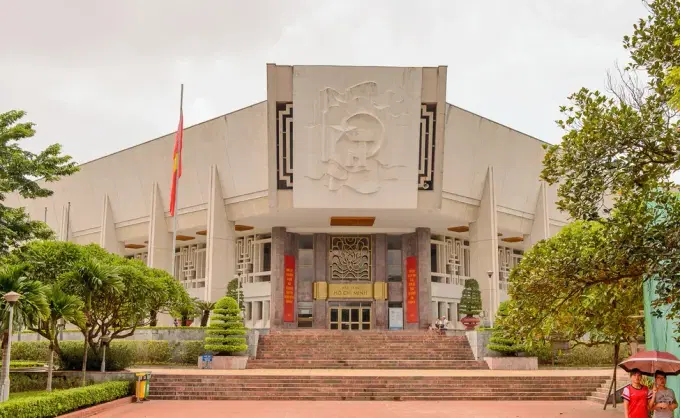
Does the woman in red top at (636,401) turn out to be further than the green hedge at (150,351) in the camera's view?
No

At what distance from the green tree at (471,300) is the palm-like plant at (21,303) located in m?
25.8

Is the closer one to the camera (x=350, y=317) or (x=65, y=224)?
(x=350, y=317)

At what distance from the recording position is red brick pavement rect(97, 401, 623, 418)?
16.9 m

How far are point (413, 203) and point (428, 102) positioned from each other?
499 cm

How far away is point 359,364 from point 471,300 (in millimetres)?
11917

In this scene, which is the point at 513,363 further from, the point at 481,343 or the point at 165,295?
the point at 165,295

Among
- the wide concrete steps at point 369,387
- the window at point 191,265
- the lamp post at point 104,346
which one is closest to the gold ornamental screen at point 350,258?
the window at point 191,265

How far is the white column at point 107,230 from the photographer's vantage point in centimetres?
4423

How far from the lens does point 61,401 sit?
15656 millimetres

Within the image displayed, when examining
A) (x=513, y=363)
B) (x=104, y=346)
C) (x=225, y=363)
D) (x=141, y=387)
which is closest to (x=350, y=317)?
(x=225, y=363)

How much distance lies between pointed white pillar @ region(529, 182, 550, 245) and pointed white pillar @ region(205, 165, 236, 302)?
18.2m

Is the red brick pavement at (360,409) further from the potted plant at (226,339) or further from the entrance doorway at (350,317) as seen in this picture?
the entrance doorway at (350,317)

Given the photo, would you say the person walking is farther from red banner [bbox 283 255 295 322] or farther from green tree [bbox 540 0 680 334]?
red banner [bbox 283 255 295 322]

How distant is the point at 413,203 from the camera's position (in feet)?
112
